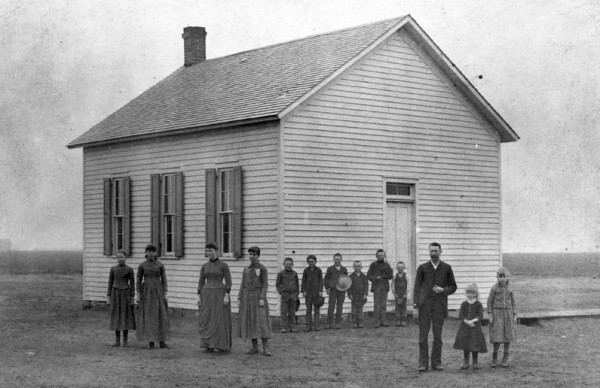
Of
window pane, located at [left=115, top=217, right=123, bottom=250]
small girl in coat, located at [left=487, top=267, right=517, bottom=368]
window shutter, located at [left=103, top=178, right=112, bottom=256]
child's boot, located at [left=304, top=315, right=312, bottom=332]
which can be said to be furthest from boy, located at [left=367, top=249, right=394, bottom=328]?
window shutter, located at [left=103, top=178, right=112, bottom=256]

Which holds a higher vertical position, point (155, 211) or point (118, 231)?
point (155, 211)

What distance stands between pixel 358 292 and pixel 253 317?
4.63m

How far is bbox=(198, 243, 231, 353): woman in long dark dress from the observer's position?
15.0 meters

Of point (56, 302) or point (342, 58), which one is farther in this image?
point (56, 302)

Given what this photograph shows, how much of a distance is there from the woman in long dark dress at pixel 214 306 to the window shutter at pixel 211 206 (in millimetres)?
5620

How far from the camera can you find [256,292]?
49.8 feet

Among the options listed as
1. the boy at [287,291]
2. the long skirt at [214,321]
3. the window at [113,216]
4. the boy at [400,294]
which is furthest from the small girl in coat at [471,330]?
the window at [113,216]

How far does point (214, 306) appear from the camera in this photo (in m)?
15.1

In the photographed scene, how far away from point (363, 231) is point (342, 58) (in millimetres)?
3720

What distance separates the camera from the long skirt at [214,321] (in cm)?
1493

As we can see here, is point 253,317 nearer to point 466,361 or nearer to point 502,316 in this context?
point 466,361

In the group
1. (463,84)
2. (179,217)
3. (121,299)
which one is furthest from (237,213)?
(463,84)

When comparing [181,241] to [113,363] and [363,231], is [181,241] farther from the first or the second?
[113,363]

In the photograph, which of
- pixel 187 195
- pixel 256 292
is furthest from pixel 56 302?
pixel 256 292
